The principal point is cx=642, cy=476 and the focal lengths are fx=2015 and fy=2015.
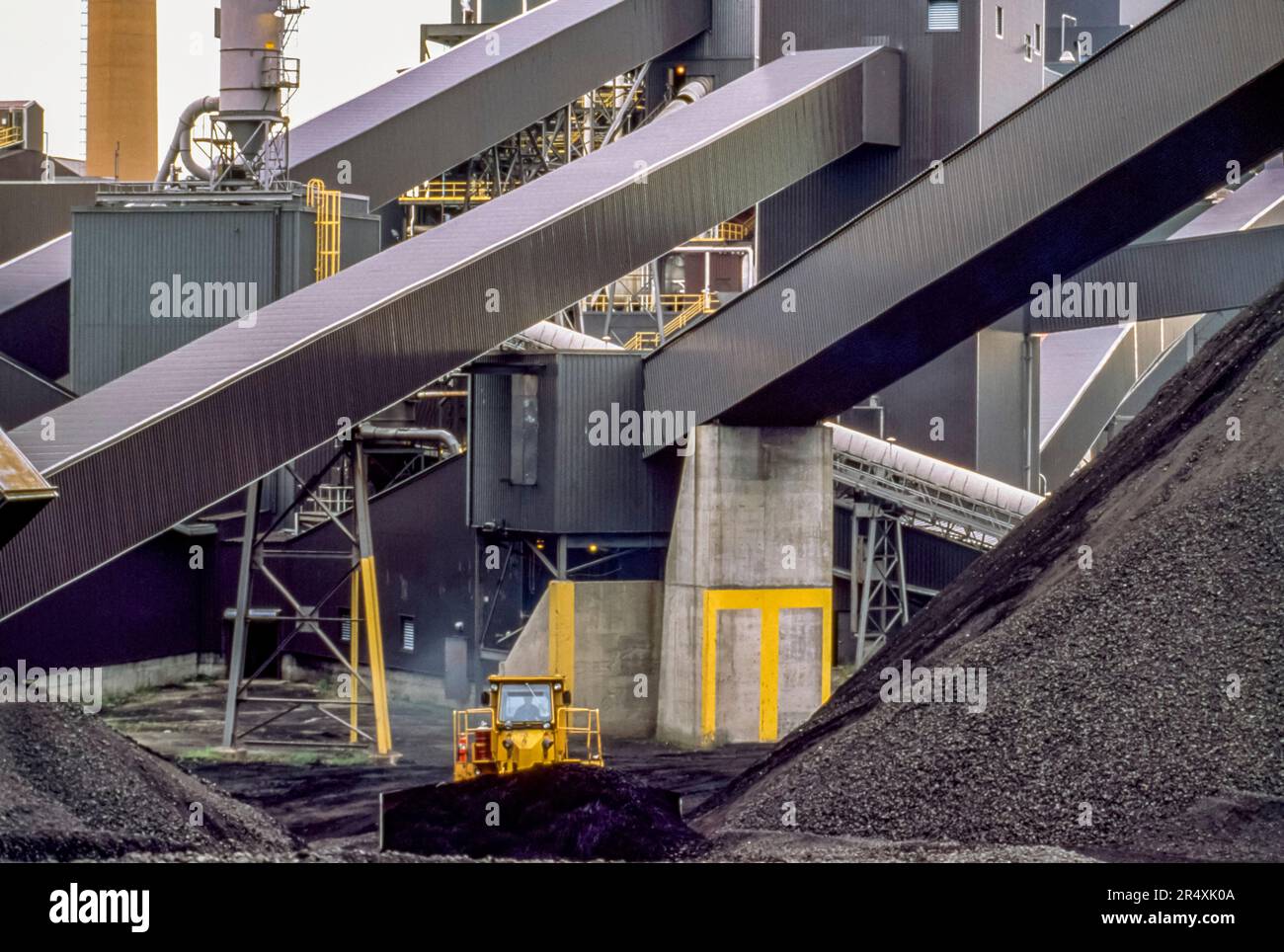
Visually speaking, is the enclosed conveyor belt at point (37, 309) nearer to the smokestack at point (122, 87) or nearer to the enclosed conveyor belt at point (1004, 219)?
the enclosed conveyor belt at point (1004, 219)

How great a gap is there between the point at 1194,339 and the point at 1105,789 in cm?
3259

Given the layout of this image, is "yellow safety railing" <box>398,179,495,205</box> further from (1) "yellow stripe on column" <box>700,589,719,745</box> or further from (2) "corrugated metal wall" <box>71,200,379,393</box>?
(1) "yellow stripe on column" <box>700,589,719,745</box>

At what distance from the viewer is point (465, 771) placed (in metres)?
23.1

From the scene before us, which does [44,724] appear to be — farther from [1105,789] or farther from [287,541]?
[287,541]

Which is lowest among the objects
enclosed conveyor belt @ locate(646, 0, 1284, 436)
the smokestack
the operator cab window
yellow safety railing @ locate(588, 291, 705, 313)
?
the operator cab window

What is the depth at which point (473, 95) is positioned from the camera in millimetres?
39656

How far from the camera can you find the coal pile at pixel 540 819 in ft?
66.0

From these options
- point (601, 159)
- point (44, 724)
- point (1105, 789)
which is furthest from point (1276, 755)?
point (601, 159)

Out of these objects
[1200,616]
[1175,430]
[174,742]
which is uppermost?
[1175,430]

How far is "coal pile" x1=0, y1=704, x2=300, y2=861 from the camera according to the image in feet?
57.8

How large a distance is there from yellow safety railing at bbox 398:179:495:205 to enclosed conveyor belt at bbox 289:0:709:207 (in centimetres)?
413

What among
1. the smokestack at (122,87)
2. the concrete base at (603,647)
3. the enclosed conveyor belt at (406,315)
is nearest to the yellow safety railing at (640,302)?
the enclosed conveyor belt at (406,315)

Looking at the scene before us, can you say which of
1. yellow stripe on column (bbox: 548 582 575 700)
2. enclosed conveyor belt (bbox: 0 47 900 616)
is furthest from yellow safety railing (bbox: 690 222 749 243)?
yellow stripe on column (bbox: 548 582 575 700)
